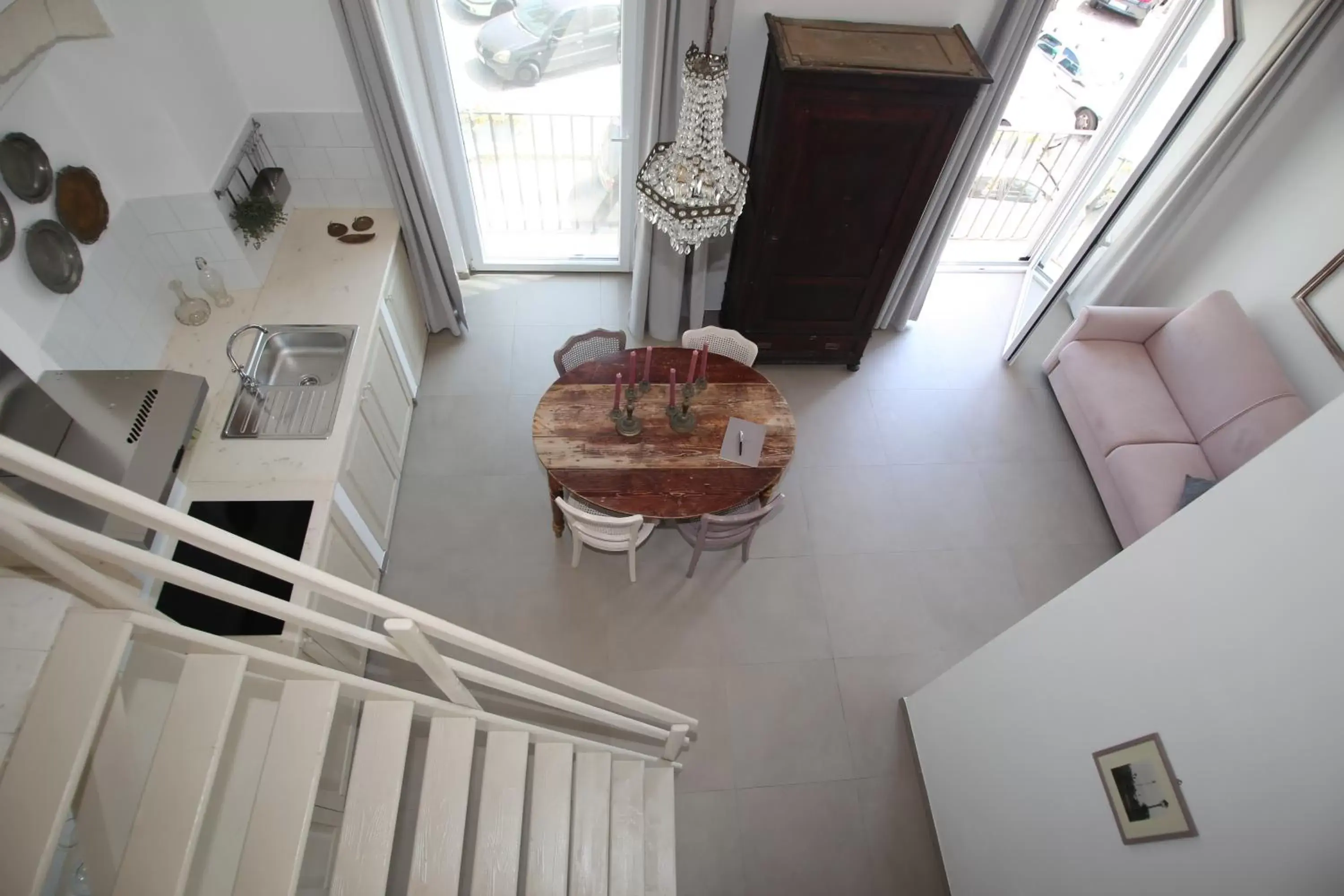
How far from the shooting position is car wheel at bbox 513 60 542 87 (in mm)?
3781

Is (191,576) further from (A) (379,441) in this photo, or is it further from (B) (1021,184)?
(B) (1021,184)

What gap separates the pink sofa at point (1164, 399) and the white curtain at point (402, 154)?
3820 millimetres

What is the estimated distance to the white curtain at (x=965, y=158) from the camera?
3.22 metres

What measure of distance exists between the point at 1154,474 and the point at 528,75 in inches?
160

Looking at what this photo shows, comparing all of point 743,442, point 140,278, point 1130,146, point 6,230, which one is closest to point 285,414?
point 140,278

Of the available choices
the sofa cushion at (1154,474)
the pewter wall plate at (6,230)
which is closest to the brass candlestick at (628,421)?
the pewter wall plate at (6,230)

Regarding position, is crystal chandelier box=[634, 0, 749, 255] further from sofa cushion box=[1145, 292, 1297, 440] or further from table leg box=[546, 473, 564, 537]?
sofa cushion box=[1145, 292, 1297, 440]

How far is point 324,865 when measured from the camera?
2.40 meters

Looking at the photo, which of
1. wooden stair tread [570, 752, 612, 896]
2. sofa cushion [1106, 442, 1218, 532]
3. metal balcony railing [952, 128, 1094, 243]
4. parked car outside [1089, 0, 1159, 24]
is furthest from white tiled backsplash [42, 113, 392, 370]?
parked car outside [1089, 0, 1159, 24]

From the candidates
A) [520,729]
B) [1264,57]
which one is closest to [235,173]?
[520,729]

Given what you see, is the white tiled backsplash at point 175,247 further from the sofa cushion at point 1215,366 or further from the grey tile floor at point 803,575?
the sofa cushion at point 1215,366

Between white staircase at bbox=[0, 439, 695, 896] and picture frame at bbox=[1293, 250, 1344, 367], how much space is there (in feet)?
12.2

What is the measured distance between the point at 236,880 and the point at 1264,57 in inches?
205

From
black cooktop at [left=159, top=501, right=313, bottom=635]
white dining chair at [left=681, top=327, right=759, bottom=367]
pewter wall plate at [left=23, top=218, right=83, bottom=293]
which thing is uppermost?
white dining chair at [left=681, top=327, right=759, bottom=367]
